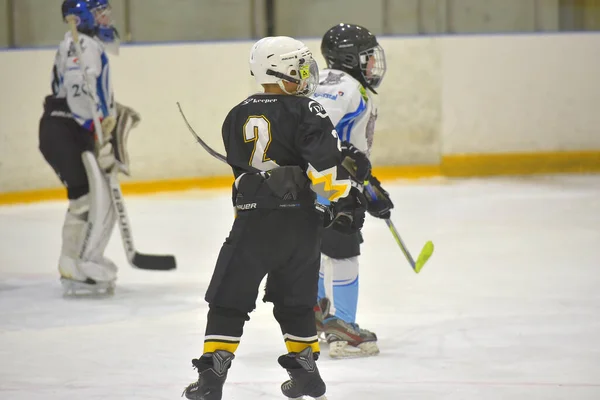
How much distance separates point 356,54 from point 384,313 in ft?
3.66

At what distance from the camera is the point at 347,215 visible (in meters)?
3.59

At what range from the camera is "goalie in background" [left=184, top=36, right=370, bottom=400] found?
3105mm

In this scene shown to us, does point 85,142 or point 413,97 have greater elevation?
point 85,142

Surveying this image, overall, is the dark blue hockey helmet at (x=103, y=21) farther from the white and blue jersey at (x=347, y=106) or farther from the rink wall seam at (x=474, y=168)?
the rink wall seam at (x=474, y=168)

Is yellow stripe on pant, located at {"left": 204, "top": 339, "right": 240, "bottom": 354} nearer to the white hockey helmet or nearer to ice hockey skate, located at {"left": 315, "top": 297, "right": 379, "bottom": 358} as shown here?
the white hockey helmet

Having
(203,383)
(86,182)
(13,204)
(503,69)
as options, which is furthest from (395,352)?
(503,69)

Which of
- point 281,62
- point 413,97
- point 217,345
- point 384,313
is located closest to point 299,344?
point 217,345

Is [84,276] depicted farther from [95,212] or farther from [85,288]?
[95,212]

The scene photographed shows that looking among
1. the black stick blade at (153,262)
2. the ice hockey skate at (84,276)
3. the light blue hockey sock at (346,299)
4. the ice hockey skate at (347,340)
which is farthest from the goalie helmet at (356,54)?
the black stick blade at (153,262)

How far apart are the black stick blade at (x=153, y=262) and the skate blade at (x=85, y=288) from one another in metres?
0.30

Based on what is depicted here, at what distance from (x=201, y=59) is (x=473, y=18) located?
214 centimetres

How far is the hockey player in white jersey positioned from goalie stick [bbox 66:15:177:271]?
1259 millimetres

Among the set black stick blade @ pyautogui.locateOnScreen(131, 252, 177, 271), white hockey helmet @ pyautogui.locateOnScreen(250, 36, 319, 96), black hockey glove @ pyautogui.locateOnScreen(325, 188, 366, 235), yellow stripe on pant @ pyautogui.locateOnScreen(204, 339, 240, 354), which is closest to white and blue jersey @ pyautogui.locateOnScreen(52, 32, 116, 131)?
black stick blade @ pyautogui.locateOnScreen(131, 252, 177, 271)

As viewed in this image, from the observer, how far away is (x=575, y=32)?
8641 mm
